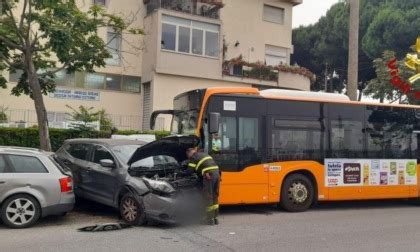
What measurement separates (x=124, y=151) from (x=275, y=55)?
20045 millimetres

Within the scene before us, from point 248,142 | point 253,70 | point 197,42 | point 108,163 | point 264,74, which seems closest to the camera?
point 108,163

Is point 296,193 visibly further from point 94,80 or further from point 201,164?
point 94,80

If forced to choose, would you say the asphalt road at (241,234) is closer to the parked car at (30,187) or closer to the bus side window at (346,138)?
the parked car at (30,187)

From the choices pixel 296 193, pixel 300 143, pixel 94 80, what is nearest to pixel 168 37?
pixel 94 80

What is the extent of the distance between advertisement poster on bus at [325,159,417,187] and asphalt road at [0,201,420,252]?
91cm

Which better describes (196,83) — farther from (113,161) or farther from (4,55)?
(113,161)

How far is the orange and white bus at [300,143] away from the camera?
1155 cm

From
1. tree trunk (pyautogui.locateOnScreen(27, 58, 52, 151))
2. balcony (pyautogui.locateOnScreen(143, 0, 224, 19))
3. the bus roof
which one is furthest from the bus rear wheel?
balcony (pyautogui.locateOnScreen(143, 0, 224, 19))

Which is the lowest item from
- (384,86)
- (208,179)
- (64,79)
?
(208,179)

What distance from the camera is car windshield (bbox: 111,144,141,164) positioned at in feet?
34.6

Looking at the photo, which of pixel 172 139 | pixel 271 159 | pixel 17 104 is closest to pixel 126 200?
pixel 172 139

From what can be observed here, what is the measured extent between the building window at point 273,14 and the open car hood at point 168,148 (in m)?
19.9

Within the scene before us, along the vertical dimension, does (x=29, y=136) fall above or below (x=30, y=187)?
above

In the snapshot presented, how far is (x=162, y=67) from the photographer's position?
2448 cm
